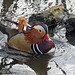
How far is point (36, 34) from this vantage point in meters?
4.47

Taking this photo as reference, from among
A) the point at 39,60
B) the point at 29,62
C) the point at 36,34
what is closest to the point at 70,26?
the point at 36,34

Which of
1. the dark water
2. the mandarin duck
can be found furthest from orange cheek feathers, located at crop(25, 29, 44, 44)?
the dark water

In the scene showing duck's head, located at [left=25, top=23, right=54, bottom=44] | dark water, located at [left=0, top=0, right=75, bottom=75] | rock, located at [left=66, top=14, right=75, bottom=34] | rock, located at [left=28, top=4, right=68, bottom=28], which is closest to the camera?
dark water, located at [left=0, top=0, right=75, bottom=75]

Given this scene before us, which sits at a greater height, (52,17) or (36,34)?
(52,17)

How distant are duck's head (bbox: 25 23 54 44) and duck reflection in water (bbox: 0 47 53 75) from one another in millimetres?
347

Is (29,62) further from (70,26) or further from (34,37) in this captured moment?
(70,26)

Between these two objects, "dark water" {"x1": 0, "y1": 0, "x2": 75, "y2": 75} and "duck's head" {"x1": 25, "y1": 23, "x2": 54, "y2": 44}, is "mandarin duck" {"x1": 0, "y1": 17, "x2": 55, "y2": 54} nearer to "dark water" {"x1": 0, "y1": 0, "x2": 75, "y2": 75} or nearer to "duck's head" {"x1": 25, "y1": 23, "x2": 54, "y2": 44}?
"duck's head" {"x1": 25, "y1": 23, "x2": 54, "y2": 44}

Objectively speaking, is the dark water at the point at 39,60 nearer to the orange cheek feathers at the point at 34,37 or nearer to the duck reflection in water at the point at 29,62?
the duck reflection in water at the point at 29,62

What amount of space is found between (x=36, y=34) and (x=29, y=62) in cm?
61

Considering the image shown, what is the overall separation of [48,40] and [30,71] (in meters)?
0.98

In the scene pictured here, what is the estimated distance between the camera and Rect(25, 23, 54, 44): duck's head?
4.43 meters

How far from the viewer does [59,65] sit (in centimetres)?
415

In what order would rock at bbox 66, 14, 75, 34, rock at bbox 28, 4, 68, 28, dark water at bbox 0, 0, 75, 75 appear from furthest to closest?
rock at bbox 28, 4, 68, 28
rock at bbox 66, 14, 75, 34
dark water at bbox 0, 0, 75, 75

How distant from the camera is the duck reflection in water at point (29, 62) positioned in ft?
12.8
